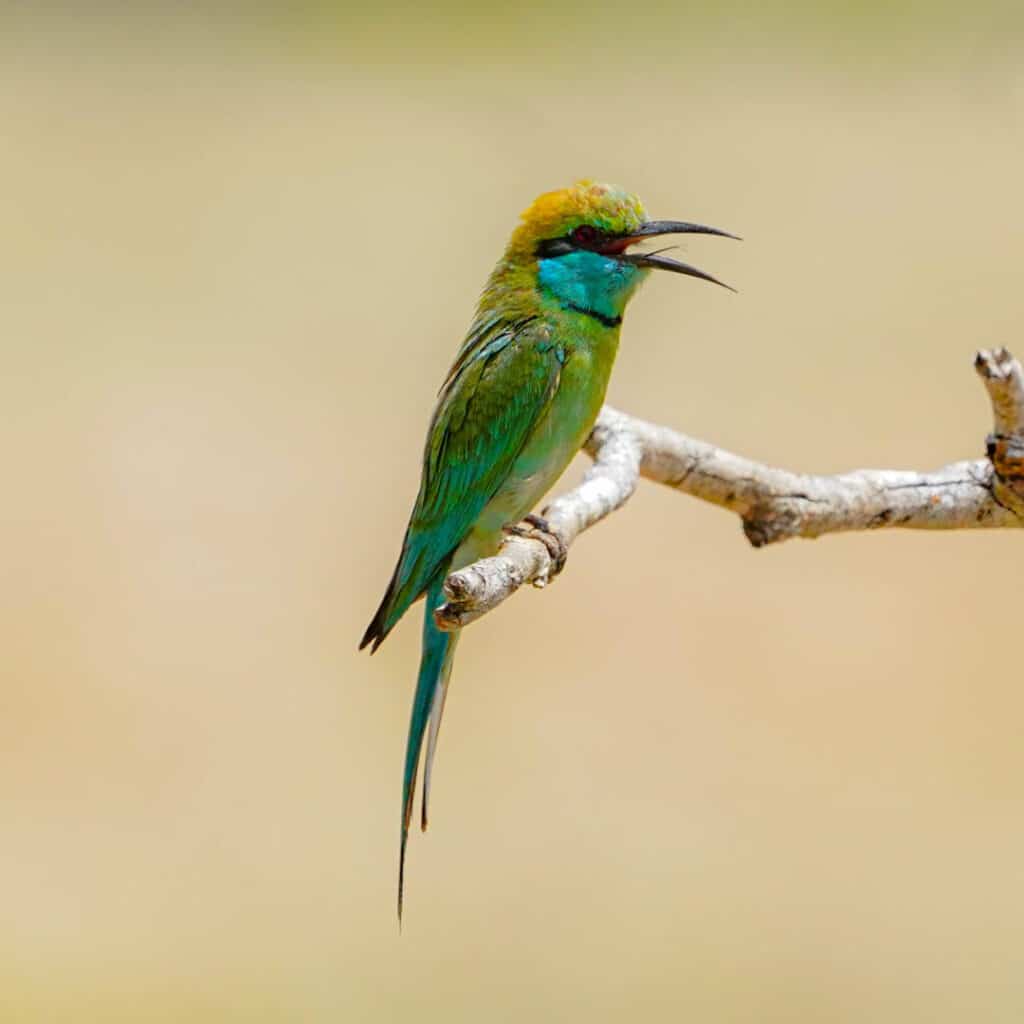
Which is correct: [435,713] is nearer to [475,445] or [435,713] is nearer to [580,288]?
[475,445]

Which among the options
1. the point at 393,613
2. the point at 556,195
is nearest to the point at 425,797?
the point at 393,613

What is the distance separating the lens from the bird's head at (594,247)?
67.7 inches

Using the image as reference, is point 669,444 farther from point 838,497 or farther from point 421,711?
point 421,711

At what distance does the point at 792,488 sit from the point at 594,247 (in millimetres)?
431

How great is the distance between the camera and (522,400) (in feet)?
5.56

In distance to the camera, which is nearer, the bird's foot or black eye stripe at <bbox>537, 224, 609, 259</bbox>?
the bird's foot

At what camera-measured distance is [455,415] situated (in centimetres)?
174

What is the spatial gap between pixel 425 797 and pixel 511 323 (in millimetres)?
640

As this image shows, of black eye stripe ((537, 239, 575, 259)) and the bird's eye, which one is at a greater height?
the bird's eye

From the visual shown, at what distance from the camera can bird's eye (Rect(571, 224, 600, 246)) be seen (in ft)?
5.69

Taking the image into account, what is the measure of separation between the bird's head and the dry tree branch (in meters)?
0.19

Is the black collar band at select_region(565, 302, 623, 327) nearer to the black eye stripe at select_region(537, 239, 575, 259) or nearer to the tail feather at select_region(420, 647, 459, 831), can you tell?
the black eye stripe at select_region(537, 239, 575, 259)

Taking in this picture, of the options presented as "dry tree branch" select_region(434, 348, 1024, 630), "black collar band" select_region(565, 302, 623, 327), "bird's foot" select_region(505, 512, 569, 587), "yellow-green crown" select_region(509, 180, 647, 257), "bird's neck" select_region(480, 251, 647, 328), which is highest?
"yellow-green crown" select_region(509, 180, 647, 257)

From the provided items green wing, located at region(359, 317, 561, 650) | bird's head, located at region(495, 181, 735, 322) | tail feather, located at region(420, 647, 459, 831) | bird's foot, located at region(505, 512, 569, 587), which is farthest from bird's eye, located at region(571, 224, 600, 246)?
tail feather, located at region(420, 647, 459, 831)
